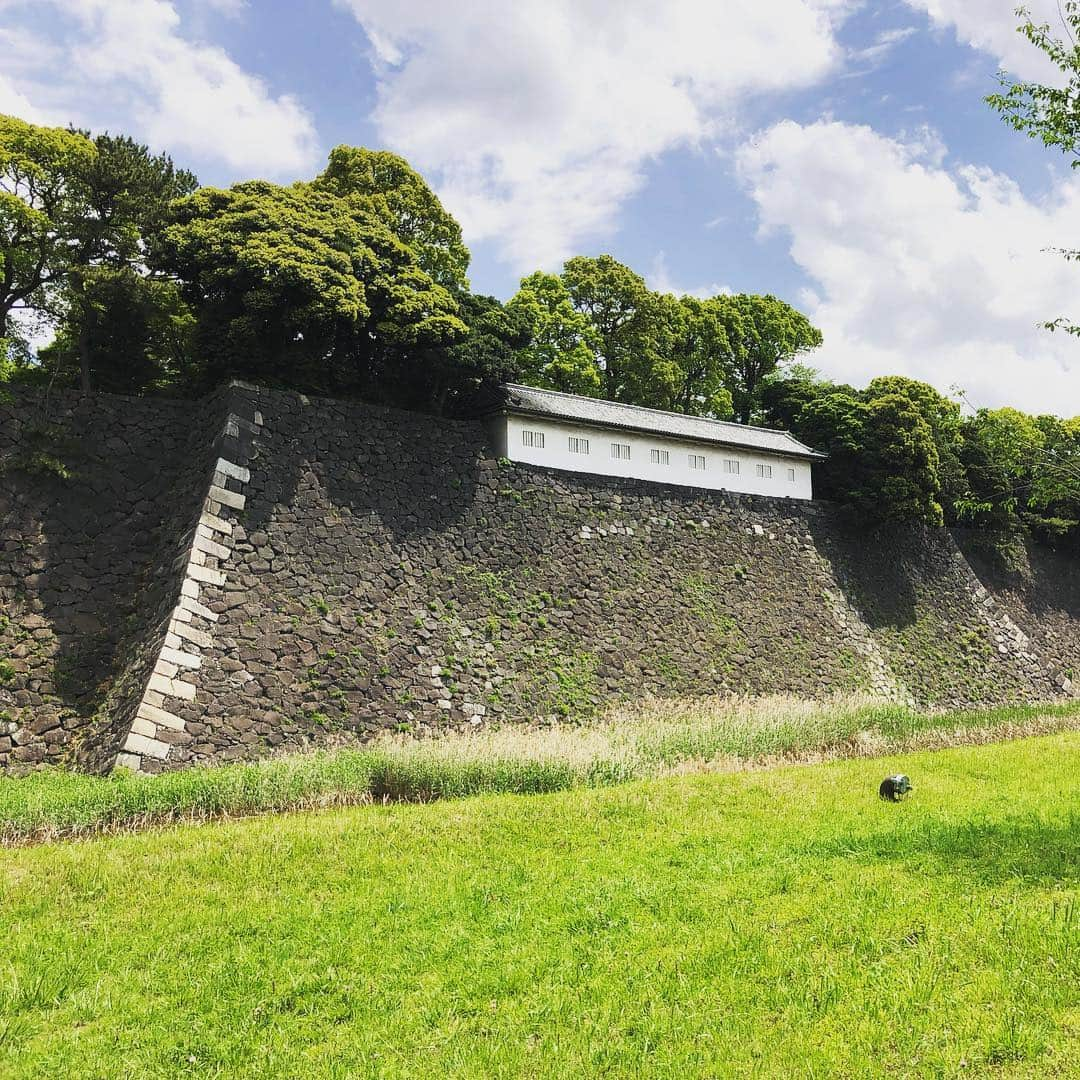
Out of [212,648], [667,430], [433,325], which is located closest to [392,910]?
[212,648]

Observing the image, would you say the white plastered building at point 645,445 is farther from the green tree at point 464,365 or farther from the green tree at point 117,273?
the green tree at point 117,273

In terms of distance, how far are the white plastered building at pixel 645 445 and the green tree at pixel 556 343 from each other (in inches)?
239

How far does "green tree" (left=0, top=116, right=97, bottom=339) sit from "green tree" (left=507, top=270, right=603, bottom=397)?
49.6ft

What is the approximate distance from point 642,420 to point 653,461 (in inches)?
60.8

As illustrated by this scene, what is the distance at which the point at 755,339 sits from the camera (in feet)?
124

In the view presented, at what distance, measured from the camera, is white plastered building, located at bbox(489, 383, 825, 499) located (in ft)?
65.9

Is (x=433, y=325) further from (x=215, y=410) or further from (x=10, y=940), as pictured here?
(x=10, y=940)

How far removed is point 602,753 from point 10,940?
8.17 m

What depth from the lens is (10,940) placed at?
6055 mm

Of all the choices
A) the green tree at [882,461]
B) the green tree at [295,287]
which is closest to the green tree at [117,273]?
the green tree at [295,287]

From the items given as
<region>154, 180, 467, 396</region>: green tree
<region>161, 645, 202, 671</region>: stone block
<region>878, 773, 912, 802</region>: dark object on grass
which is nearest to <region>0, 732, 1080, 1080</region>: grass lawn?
<region>878, 773, 912, 802</region>: dark object on grass

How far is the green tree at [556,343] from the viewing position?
2992 centimetres

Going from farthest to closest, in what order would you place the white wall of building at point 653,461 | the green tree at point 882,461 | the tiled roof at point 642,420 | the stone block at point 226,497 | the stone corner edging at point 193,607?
1. the green tree at point 882,461
2. the tiled roof at point 642,420
3. the white wall of building at point 653,461
4. the stone block at point 226,497
5. the stone corner edging at point 193,607

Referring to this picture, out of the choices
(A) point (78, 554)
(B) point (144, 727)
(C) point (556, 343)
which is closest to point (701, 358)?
(C) point (556, 343)
